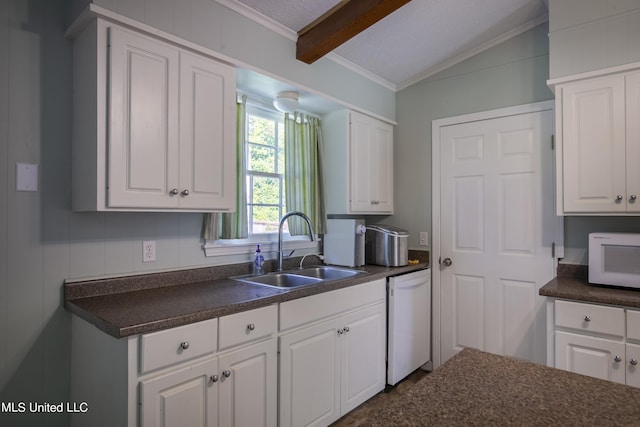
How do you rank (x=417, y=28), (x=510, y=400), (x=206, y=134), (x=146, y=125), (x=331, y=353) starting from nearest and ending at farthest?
(x=510, y=400) → (x=146, y=125) → (x=206, y=134) → (x=331, y=353) → (x=417, y=28)

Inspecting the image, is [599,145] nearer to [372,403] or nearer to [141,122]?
[372,403]

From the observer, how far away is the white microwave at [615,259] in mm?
2109

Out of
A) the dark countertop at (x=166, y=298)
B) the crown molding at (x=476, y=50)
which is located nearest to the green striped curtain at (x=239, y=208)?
the dark countertop at (x=166, y=298)

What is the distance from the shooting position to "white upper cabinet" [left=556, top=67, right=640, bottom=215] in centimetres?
212

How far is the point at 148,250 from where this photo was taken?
6.49 ft

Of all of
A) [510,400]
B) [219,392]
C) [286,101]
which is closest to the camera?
[510,400]

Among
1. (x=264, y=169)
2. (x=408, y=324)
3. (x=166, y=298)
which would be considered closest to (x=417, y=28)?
(x=264, y=169)

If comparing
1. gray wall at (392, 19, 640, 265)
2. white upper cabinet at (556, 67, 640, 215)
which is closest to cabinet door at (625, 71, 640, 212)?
white upper cabinet at (556, 67, 640, 215)

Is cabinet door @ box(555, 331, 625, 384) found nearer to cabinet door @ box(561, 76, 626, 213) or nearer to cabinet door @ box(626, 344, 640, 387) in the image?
cabinet door @ box(626, 344, 640, 387)

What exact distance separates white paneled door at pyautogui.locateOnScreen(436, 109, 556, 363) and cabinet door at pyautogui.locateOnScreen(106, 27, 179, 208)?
2199 mm

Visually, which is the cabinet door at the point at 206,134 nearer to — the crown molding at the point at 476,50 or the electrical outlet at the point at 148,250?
the electrical outlet at the point at 148,250

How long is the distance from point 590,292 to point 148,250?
2.44 meters

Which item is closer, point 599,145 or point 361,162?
point 599,145

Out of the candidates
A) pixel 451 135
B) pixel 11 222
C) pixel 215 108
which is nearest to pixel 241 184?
pixel 215 108
